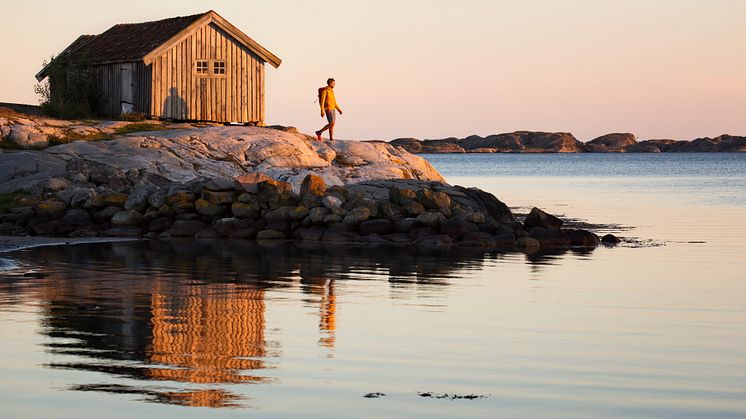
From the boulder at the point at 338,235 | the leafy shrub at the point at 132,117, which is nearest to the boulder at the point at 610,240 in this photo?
the boulder at the point at 338,235

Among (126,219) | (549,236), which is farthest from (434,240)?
(126,219)

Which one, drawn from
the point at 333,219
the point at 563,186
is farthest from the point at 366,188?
the point at 563,186

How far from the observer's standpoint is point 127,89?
41594 millimetres

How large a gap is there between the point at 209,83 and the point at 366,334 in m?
29.2

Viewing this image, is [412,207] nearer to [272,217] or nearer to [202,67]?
[272,217]

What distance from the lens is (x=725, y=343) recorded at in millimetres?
13383

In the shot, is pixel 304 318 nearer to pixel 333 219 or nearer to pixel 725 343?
pixel 725 343

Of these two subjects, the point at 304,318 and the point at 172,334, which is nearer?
the point at 172,334

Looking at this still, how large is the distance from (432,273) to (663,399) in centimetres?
1136

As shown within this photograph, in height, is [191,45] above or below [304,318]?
above

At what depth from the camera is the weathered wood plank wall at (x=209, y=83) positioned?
40.8 m

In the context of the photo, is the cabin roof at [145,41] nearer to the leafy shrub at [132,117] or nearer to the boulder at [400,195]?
the leafy shrub at [132,117]

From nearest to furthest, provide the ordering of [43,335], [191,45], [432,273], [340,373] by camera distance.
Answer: [340,373] < [43,335] < [432,273] < [191,45]

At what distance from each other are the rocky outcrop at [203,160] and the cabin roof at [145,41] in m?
4.08
